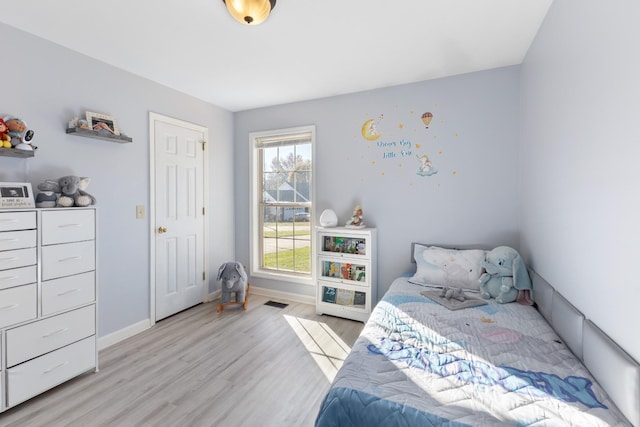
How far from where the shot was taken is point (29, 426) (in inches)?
67.0

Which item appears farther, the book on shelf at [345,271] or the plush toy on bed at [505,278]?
the book on shelf at [345,271]

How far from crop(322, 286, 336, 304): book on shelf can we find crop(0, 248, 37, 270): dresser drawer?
96.0 inches

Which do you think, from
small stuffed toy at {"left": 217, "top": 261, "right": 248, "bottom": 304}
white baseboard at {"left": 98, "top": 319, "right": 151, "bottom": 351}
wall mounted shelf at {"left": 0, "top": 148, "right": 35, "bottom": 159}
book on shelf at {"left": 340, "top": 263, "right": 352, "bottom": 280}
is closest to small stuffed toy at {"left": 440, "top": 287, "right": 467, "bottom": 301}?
book on shelf at {"left": 340, "top": 263, "right": 352, "bottom": 280}

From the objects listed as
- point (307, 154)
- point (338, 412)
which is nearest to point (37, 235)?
point (338, 412)

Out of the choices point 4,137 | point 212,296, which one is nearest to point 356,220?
point 212,296

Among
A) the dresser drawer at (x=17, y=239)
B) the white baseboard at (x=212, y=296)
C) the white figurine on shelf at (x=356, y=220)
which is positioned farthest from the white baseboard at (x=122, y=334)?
the white figurine on shelf at (x=356, y=220)

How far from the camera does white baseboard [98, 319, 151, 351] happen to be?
2592 mm

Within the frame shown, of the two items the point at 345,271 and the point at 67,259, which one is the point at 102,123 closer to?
the point at 67,259

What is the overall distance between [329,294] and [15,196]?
269cm

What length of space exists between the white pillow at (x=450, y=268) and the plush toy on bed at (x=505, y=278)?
13 centimetres

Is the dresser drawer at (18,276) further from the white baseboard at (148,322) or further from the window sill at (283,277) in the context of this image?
the window sill at (283,277)

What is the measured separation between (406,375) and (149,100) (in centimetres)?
325

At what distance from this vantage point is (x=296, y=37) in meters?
2.20

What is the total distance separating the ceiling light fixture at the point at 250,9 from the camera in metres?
1.69
